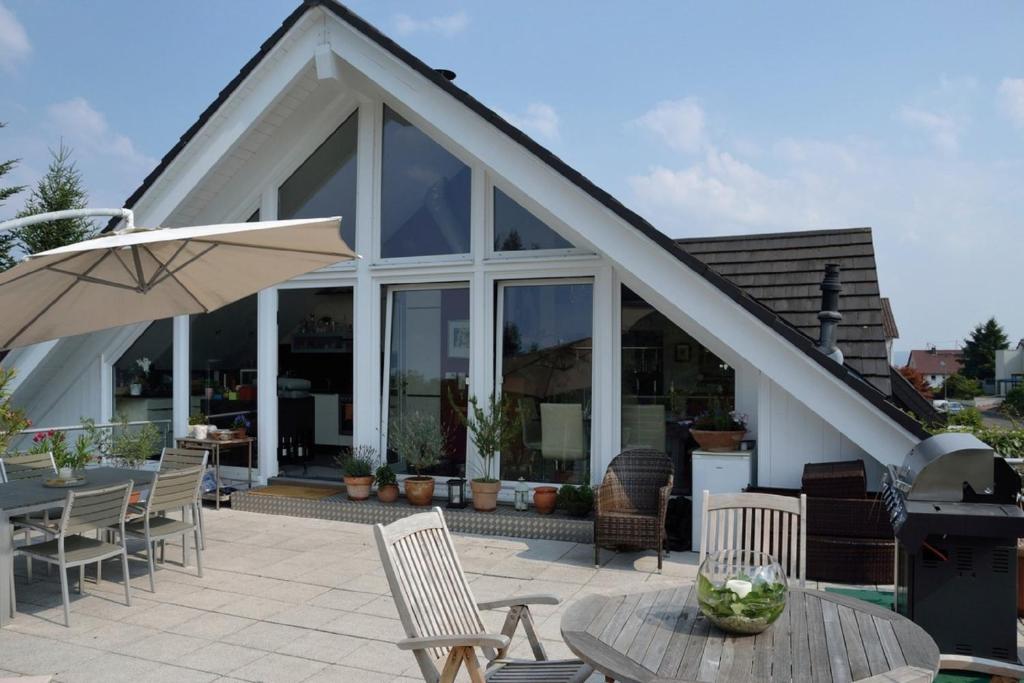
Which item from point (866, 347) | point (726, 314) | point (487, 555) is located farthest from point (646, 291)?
point (487, 555)

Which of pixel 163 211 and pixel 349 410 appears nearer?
pixel 163 211

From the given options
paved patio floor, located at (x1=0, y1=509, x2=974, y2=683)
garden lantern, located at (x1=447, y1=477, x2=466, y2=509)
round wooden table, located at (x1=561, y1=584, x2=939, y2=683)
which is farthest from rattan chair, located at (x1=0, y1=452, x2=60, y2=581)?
round wooden table, located at (x1=561, y1=584, x2=939, y2=683)

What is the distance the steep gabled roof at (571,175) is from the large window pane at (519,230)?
113cm

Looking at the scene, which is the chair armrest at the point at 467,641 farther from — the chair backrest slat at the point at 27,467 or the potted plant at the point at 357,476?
the potted plant at the point at 357,476

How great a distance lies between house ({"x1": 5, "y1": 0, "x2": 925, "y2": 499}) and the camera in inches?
258

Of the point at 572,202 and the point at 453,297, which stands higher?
the point at 572,202

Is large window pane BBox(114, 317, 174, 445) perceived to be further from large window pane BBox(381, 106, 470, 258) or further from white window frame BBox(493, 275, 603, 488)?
white window frame BBox(493, 275, 603, 488)

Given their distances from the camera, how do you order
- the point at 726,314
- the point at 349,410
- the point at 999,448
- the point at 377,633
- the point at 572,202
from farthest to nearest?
the point at 349,410 < the point at 572,202 < the point at 726,314 < the point at 999,448 < the point at 377,633

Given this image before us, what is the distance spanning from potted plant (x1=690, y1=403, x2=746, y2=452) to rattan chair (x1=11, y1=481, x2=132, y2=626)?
185 inches

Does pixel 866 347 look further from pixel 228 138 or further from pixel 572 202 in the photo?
pixel 228 138

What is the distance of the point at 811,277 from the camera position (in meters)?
7.96

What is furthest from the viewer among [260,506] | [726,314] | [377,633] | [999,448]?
[260,506]

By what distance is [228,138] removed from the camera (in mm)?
8422

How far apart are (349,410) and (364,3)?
5300 mm
